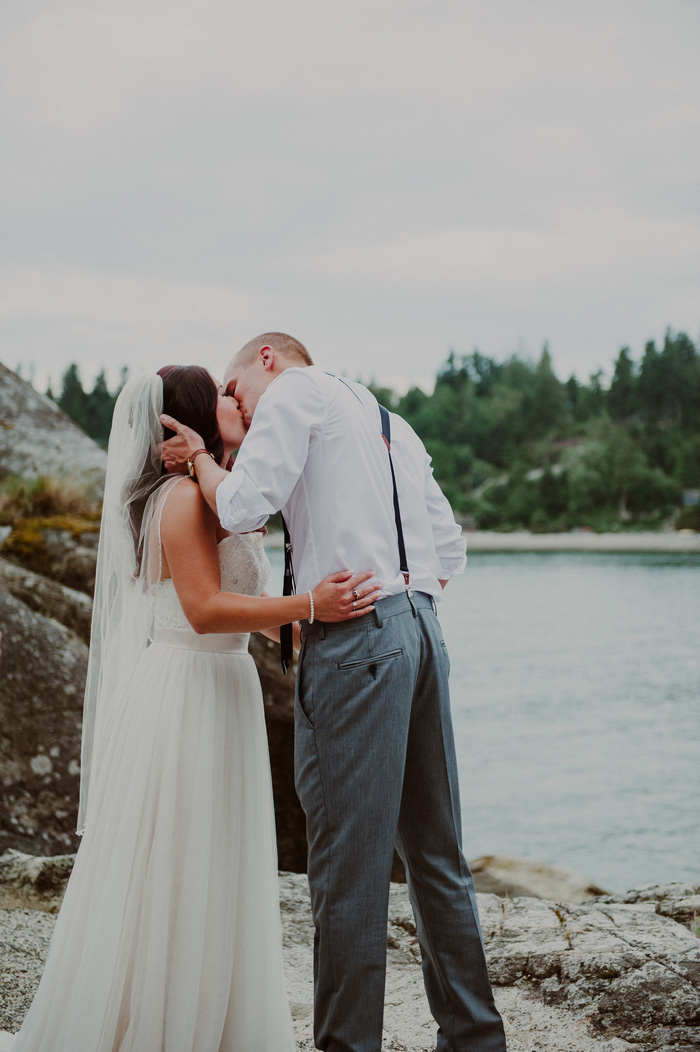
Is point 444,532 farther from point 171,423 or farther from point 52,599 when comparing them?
point 52,599

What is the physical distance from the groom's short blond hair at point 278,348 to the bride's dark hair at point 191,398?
13cm

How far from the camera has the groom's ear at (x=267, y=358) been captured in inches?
106

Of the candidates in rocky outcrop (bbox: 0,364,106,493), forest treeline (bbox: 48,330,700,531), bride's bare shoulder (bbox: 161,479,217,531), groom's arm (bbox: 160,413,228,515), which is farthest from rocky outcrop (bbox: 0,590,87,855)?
forest treeline (bbox: 48,330,700,531)

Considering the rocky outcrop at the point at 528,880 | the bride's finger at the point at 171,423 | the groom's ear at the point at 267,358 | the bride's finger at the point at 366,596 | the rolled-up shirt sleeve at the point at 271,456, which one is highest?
the groom's ear at the point at 267,358

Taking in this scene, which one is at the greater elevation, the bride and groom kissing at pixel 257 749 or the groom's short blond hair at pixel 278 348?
the groom's short blond hair at pixel 278 348

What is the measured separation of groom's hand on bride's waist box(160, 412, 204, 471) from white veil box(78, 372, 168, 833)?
54 mm

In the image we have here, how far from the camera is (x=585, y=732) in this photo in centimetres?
2111

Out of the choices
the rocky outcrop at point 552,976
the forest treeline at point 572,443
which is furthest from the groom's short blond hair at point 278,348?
the forest treeline at point 572,443

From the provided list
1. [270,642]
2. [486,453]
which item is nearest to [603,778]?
[270,642]

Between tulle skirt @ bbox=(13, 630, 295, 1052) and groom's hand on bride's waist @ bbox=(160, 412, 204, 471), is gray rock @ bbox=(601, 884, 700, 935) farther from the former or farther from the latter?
groom's hand on bride's waist @ bbox=(160, 412, 204, 471)

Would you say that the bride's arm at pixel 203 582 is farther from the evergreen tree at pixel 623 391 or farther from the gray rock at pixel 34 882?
the evergreen tree at pixel 623 391

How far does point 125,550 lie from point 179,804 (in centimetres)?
80

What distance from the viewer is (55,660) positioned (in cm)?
492

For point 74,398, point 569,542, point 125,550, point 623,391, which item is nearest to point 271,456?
point 125,550
